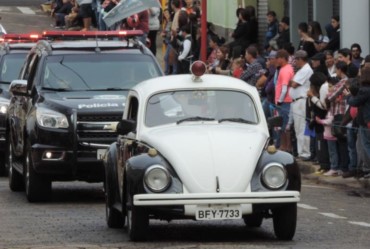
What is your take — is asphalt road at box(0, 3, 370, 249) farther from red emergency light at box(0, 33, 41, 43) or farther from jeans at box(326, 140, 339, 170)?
red emergency light at box(0, 33, 41, 43)

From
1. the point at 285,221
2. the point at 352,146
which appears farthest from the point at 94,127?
the point at 285,221

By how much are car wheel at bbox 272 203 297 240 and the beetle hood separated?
52 centimetres

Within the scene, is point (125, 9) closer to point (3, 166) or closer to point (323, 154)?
point (3, 166)

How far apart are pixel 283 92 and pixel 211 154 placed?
39.3ft

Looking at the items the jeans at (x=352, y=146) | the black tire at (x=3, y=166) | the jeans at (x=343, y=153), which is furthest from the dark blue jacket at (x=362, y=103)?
the black tire at (x=3, y=166)

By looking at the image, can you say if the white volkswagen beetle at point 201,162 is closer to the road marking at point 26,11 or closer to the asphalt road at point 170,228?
the asphalt road at point 170,228

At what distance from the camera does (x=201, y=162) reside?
582 inches

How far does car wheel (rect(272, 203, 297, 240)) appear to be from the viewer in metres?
14.9

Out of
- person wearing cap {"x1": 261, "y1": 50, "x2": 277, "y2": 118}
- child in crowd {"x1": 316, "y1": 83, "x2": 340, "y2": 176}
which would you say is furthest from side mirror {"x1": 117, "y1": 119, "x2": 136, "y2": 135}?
person wearing cap {"x1": 261, "y1": 50, "x2": 277, "y2": 118}

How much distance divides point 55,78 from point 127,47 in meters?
1.25

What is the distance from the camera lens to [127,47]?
21766 millimetres

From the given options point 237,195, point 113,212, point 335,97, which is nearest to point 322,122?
point 335,97

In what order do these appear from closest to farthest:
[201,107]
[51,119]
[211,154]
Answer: [211,154] < [201,107] < [51,119]

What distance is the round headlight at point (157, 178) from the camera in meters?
14.7
